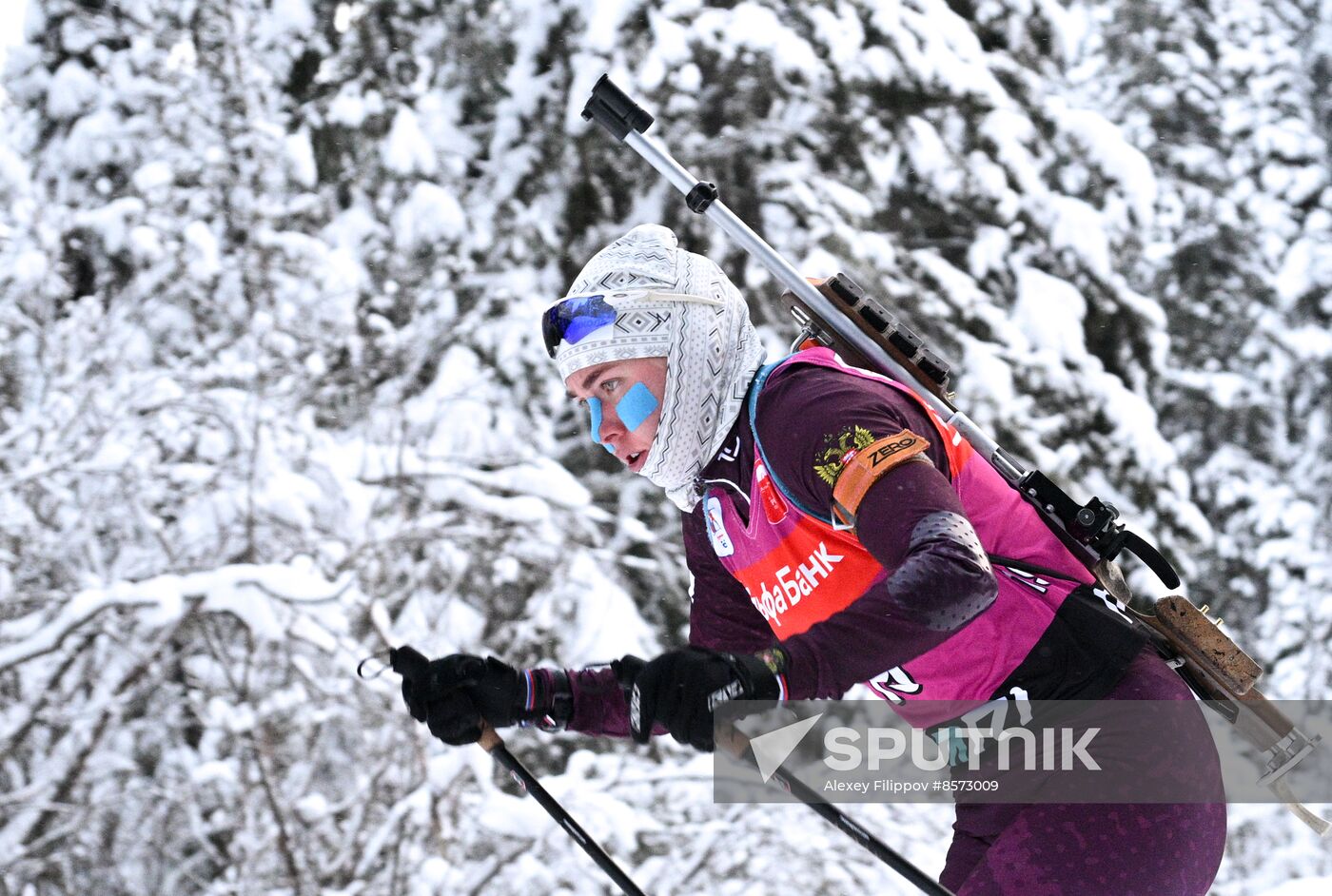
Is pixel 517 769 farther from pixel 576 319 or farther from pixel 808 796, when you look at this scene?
pixel 576 319

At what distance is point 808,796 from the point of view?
5.48 ft

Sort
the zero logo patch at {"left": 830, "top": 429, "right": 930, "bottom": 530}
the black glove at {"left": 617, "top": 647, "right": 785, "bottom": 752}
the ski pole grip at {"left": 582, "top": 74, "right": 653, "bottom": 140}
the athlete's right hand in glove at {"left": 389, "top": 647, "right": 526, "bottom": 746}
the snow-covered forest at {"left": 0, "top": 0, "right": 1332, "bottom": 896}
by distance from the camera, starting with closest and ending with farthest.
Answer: the black glove at {"left": 617, "top": 647, "right": 785, "bottom": 752} < the zero logo patch at {"left": 830, "top": 429, "right": 930, "bottom": 530} < the athlete's right hand in glove at {"left": 389, "top": 647, "right": 526, "bottom": 746} < the ski pole grip at {"left": 582, "top": 74, "right": 653, "bottom": 140} < the snow-covered forest at {"left": 0, "top": 0, "right": 1332, "bottom": 896}

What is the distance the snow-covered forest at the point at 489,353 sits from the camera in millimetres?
4109

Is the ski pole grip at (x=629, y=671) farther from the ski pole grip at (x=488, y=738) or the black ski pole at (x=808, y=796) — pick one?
the ski pole grip at (x=488, y=738)

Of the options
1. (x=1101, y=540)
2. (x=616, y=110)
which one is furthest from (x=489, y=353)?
(x=1101, y=540)

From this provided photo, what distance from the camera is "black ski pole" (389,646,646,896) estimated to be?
1.87m

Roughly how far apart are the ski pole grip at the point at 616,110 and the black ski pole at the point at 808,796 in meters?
1.11

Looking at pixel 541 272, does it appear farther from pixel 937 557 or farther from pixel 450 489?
pixel 937 557

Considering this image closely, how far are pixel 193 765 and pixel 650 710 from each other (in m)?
3.32

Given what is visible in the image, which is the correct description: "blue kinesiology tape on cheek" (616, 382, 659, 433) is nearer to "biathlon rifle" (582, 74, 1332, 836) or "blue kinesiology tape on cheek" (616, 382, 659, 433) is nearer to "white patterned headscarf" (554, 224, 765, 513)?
"white patterned headscarf" (554, 224, 765, 513)

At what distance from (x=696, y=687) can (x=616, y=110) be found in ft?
4.51

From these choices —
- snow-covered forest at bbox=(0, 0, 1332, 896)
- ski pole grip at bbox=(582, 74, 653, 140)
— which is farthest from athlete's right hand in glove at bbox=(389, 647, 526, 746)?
snow-covered forest at bbox=(0, 0, 1332, 896)

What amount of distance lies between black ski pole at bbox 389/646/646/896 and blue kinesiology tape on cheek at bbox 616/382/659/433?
0.48 metres

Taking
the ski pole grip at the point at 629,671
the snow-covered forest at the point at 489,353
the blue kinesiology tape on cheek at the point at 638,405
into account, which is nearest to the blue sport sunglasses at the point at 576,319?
the blue kinesiology tape on cheek at the point at 638,405
